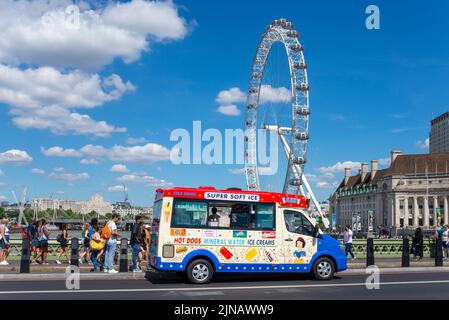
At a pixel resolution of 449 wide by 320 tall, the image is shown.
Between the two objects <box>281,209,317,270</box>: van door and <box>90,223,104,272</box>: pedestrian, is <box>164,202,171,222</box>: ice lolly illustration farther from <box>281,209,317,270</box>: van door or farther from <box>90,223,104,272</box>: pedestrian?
<box>90,223,104,272</box>: pedestrian

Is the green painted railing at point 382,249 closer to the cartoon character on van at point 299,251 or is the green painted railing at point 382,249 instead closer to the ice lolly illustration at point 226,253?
the cartoon character on van at point 299,251

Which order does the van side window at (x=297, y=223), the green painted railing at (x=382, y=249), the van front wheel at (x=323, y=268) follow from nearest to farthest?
the van side window at (x=297, y=223)
the van front wheel at (x=323, y=268)
the green painted railing at (x=382, y=249)

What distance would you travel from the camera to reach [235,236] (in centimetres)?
1911

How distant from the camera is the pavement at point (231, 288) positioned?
15.5m

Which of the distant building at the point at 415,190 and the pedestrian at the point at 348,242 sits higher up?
the distant building at the point at 415,190

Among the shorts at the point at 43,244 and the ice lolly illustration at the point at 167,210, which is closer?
the ice lolly illustration at the point at 167,210

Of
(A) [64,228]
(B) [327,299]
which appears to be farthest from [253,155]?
(B) [327,299]

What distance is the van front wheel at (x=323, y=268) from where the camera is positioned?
65.0 feet

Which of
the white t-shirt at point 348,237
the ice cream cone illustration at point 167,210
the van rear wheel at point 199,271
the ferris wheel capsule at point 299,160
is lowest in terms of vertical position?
the van rear wheel at point 199,271

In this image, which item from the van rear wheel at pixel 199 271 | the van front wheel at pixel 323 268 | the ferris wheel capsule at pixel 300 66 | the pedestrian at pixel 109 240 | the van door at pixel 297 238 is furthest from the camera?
the ferris wheel capsule at pixel 300 66

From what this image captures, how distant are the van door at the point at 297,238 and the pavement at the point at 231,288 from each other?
0.80 metres

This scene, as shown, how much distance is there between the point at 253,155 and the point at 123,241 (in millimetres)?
45533

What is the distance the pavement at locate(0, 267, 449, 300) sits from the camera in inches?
609

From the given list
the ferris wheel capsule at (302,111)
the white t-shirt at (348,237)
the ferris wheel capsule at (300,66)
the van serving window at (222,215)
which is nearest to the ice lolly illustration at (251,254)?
the van serving window at (222,215)
